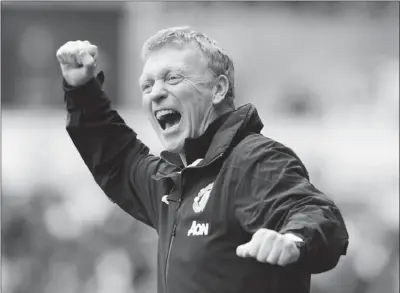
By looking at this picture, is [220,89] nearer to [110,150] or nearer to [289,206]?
[110,150]

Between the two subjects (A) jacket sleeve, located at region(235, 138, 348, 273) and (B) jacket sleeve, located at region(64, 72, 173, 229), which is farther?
(B) jacket sleeve, located at region(64, 72, 173, 229)

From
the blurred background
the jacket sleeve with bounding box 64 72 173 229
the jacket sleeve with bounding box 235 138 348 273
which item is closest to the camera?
the jacket sleeve with bounding box 235 138 348 273

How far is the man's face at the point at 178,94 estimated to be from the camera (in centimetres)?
309

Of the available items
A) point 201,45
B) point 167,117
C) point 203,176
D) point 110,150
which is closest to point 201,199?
point 203,176

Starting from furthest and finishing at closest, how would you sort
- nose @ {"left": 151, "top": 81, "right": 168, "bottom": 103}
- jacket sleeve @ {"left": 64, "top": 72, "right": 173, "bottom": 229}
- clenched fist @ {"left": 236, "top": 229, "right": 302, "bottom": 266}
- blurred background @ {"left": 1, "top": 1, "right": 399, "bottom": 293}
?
1. blurred background @ {"left": 1, "top": 1, "right": 399, "bottom": 293}
2. jacket sleeve @ {"left": 64, "top": 72, "right": 173, "bottom": 229}
3. nose @ {"left": 151, "top": 81, "right": 168, "bottom": 103}
4. clenched fist @ {"left": 236, "top": 229, "right": 302, "bottom": 266}

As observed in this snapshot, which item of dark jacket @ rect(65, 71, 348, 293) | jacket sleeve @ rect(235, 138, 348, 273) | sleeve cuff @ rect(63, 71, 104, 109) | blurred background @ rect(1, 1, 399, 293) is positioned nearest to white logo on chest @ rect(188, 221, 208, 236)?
dark jacket @ rect(65, 71, 348, 293)

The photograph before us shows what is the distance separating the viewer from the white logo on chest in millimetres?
2893

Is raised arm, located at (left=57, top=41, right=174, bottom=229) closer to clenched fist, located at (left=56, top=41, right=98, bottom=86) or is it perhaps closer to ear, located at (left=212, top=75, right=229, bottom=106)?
clenched fist, located at (left=56, top=41, right=98, bottom=86)

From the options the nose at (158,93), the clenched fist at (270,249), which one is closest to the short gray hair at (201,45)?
the nose at (158,93)

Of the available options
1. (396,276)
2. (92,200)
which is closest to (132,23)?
(92,200)

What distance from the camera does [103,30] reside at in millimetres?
11148

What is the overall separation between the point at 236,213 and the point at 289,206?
0.61 ft

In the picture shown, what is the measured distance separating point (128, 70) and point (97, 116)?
24.6 feet

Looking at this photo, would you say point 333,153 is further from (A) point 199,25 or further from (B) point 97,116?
(B) point 97,116
